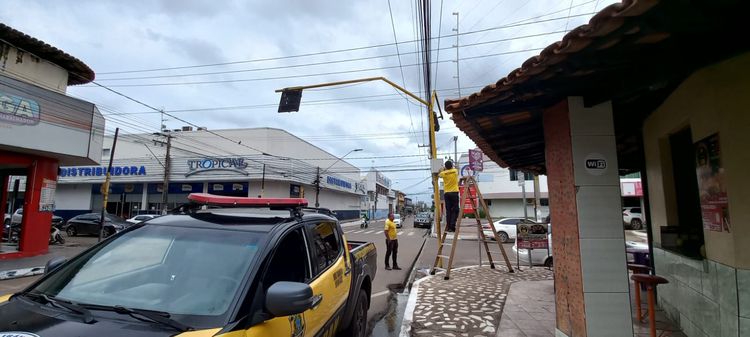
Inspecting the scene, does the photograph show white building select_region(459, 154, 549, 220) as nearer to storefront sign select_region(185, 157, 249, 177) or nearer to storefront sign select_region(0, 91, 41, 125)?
storefront sign select_region(185, 157, 249, 177)

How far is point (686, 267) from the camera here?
4566 millimetres

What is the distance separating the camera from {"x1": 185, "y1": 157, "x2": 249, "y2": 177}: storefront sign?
3244cm

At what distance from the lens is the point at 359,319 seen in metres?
4.62

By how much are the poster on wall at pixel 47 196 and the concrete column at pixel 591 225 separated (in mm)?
16497

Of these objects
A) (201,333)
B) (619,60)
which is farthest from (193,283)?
(619,60)

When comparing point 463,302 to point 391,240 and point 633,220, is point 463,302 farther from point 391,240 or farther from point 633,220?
point 633,220

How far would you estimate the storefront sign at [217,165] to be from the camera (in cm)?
3244

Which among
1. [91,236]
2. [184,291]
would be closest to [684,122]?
[184,291]

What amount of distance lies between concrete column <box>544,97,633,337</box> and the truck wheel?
7.52 ft

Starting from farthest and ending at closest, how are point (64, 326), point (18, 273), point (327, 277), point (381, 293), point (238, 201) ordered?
point (18, 273)
point (381, 293)
point (238, 201)
point (327, 277)
point (64, 326)

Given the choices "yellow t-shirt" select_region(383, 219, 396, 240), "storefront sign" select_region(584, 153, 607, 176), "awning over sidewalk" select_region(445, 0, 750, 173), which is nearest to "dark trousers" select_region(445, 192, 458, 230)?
"yellow t-shirt" select_region(383, 219, 396, 240)

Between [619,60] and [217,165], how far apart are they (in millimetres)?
33474

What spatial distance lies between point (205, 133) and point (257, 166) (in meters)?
9.18

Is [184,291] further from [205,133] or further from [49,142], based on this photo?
[205,133]
